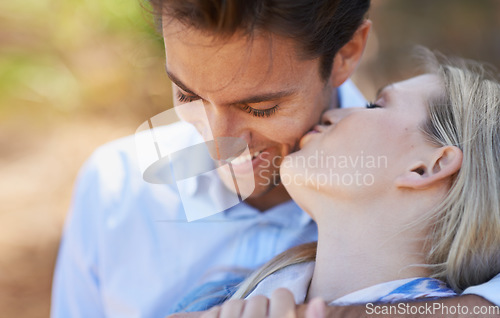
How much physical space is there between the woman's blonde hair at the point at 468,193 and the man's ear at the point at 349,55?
31 cm

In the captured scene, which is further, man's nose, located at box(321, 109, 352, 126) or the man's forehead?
man's nose, located at box(321, 109, 352, 126)

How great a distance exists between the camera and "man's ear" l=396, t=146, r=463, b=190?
121cm

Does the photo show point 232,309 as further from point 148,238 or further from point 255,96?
point 148,238

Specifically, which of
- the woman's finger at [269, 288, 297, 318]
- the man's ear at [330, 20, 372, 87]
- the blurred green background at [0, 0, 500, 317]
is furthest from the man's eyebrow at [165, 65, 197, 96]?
the blurred green background at [0, 0, 500, 317]

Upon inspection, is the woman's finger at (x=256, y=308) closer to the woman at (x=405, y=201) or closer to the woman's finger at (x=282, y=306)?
the woman's finger at (x=282, y=306)

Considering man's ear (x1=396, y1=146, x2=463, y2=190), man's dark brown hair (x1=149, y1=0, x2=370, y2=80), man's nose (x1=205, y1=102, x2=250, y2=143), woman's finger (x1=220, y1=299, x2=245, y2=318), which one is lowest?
woman's finger (x1=220, y1=299, x2=245, y2=318)

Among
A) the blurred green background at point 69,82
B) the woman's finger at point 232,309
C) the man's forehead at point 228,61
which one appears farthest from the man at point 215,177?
the blurred green background at point 69,82

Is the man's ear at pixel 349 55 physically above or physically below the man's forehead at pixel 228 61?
below

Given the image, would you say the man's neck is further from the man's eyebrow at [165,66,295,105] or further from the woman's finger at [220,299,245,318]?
the woman's finger at [220,299,245,318]

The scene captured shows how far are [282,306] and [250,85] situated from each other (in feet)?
1.71

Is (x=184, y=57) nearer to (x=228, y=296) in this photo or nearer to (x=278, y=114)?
(x=278, y=114)

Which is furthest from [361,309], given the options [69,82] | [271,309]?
[69,82]

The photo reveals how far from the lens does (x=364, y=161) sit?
1270 millimetres

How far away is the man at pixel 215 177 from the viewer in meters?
1.21
